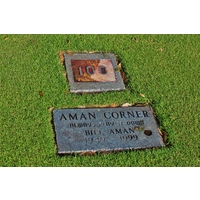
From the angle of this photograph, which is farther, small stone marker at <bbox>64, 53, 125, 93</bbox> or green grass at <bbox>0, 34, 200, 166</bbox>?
small stone marker at <bbox>64, 53, 125, 93</bbox>

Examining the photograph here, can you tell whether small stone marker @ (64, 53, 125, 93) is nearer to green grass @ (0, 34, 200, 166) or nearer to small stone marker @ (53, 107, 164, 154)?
green grass @ (0, 34, 200, 166)

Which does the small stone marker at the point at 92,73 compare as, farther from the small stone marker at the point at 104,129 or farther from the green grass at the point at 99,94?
the small stone marker at the point at 104,129

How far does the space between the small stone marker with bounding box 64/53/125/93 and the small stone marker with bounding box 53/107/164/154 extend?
462 mm

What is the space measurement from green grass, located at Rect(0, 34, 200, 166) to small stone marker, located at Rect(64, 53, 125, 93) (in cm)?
11

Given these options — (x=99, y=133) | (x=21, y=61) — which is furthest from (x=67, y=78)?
(x=99, y=133)

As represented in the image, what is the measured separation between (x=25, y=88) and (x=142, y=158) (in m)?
1.73

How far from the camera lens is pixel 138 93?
4574 millimetres

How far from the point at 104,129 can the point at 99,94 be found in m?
0.62

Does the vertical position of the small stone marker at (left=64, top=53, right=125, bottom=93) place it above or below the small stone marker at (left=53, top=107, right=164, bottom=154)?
above

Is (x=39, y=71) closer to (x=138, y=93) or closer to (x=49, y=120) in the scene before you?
(x=49, y=120)

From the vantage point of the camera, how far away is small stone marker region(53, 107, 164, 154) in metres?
3.81

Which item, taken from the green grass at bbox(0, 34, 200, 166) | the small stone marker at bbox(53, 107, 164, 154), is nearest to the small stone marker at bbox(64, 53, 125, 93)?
the green grass at bbox(0, 34, 200, 166)

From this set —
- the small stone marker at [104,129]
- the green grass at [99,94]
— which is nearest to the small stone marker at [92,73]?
the green grass at [99,94]

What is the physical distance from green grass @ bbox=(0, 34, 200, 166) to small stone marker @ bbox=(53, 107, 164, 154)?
4.0 inches
